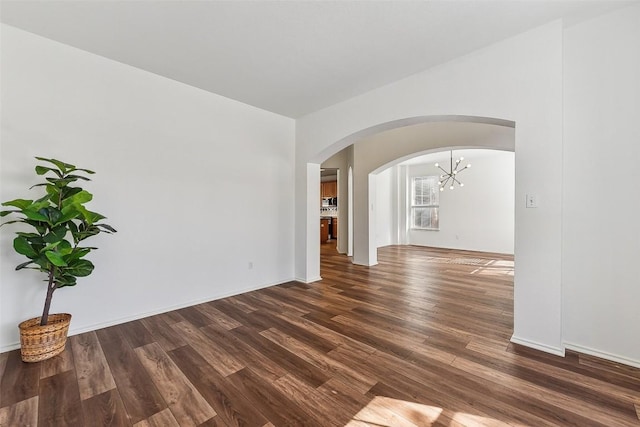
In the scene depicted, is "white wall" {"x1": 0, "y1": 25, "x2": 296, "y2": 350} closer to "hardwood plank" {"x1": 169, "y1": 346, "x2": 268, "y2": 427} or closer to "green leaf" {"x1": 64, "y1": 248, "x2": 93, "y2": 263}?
"green leaf" {"x1": 64, "y1": 248, "x2": 93, "y2": 263}

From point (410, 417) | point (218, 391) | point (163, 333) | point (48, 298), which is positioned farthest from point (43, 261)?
point (410, 417)

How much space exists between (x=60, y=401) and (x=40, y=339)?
71 centimetres

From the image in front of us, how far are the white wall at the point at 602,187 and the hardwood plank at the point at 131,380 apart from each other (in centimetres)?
324

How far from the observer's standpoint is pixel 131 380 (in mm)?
1851

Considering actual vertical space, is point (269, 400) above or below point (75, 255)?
below

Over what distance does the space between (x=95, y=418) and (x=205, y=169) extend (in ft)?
8.53

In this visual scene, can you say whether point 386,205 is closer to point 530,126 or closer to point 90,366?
point 530,126

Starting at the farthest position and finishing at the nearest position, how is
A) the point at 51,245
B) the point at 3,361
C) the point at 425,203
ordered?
the point at 425,203 < the point at 3,361 < the point at 51,245

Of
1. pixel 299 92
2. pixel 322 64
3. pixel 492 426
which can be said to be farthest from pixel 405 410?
pixel 299 92

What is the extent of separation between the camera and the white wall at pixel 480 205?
7.19 meters

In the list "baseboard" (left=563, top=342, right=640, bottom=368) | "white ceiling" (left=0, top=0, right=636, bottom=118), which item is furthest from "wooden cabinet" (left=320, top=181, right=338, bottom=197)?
"baseboard" (left=563, top=342, right=640, bottom=368)

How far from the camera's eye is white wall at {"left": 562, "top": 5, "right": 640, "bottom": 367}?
199 centimetres

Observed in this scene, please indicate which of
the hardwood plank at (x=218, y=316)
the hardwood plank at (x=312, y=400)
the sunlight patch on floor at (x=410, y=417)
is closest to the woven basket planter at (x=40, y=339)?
the hardwood plank at (x=218, y=316)

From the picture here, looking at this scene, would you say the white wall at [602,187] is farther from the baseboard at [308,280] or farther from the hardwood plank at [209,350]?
the baseboard at [308,280]
